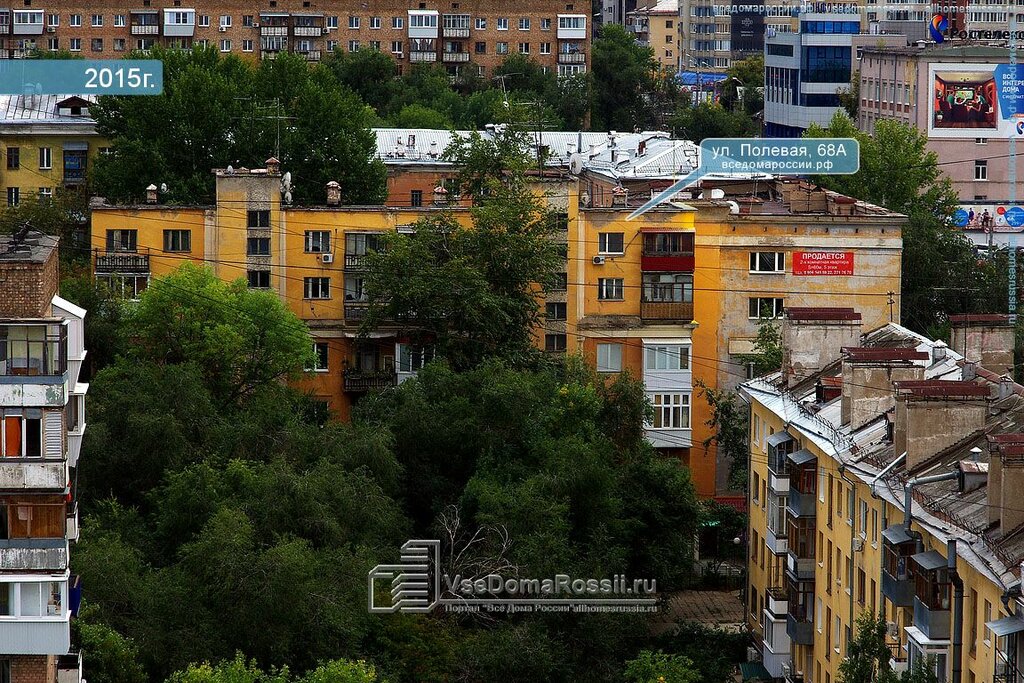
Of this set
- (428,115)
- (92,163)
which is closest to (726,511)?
(92,163)

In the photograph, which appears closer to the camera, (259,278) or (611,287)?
(611,287)

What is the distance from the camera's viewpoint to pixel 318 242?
2271 inches

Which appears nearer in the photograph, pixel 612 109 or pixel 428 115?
pixel 428 115

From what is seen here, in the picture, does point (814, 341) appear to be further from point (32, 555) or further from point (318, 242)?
point (32, 555)

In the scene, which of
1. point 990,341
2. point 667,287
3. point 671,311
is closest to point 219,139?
point 667,287

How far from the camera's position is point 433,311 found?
177 feet

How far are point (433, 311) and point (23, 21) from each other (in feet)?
214

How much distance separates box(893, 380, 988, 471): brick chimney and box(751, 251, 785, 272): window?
2313 cm

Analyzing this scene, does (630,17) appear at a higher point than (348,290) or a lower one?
higher

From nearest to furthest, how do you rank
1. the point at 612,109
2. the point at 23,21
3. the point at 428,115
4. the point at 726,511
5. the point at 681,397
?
the point at 726,511 < the point at 681,397 < the point at 428,115 < the point at 23,21 < the point at 612,109

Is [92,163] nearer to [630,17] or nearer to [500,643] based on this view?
[500,643]

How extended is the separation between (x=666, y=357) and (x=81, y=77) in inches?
1145

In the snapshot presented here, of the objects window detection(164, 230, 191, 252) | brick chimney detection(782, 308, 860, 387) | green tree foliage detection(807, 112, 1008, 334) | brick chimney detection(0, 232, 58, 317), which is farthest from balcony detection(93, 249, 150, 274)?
brick chimney detection(0, 232, 58, 317)

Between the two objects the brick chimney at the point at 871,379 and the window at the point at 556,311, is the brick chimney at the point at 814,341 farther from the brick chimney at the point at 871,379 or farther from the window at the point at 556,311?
the window at the point at 556,311
